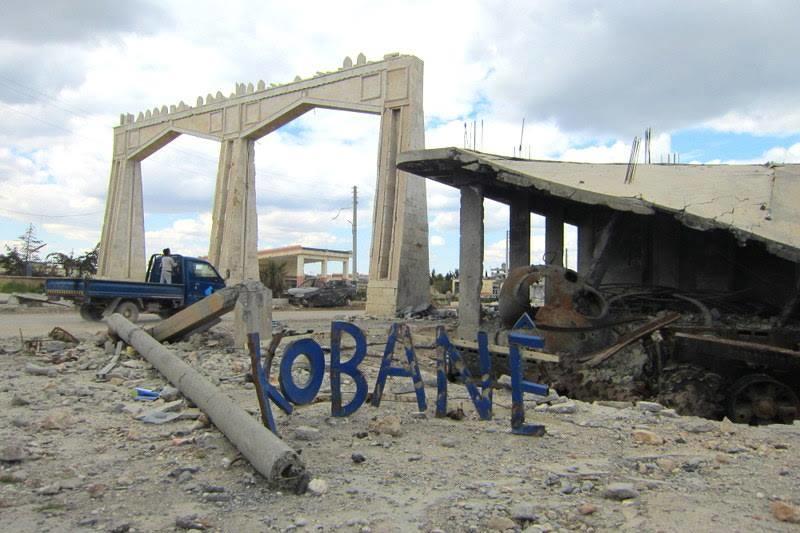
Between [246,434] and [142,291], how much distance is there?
12.9 meters

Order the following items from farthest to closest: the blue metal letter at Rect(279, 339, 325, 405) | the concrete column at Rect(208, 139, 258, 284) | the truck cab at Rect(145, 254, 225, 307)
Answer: the concrete column at Rect(208, 139, 258, 284) → the truck cab at Rect(145, 254, 225, 307) → the blue metal letter at Rect(279, 339, 325, 405)

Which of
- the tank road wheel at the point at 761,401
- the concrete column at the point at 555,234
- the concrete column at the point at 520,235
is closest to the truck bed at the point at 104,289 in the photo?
the concrete column at the point at 520,235

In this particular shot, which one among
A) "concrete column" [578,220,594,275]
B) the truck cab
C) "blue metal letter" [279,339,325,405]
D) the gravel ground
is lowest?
the gravel ground

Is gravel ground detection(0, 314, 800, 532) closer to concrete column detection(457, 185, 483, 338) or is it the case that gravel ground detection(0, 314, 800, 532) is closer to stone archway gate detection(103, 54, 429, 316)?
concrete column detection(457, 185, 483, 338)

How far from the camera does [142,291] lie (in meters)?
16.5

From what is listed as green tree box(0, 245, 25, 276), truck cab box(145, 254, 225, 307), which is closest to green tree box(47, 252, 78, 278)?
green tree box(0, 245, 25, 276)

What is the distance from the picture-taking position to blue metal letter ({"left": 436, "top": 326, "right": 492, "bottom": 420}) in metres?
6.55

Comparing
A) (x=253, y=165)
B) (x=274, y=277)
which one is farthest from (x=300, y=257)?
(x=253, y=165)

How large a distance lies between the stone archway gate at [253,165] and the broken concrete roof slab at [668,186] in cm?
582

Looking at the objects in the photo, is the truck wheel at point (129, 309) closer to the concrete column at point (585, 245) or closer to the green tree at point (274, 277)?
the concrete column at point (585, 245)

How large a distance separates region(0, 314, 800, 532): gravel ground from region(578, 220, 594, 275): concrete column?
32.3 feet

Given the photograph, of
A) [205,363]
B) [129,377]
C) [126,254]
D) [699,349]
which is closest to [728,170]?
[699,349]

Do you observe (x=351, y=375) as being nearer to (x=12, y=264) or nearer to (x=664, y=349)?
(x=664, y=349)

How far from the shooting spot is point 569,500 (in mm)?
4246
